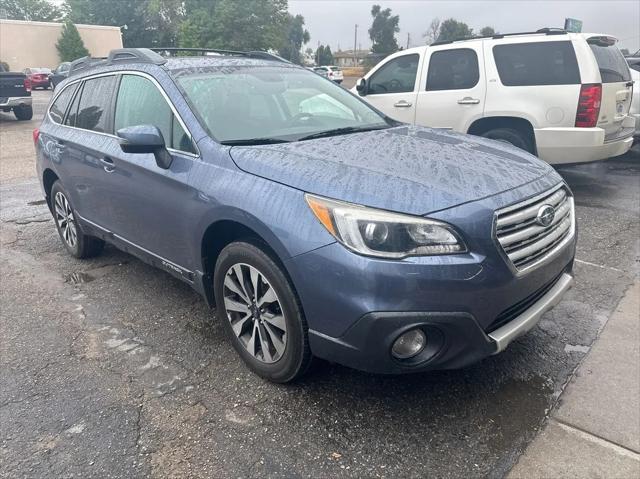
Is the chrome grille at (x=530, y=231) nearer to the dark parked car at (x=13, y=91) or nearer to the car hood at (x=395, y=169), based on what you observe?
the car hood at (x=395, y=169)

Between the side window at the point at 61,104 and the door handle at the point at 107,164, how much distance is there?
4.03 feet

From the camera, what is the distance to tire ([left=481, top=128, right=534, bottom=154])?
20.6 feet

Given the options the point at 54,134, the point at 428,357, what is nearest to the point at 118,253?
the point at 54,134

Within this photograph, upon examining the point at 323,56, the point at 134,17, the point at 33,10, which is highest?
the point at 33,10

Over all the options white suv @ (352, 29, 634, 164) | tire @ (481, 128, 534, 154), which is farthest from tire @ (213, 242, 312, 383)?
white suv @ (352, 29, 634, 164)

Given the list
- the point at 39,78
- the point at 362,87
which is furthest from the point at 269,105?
the point at 39,78

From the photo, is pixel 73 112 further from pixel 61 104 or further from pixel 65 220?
pixel 65 220

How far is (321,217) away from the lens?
2.33 metres

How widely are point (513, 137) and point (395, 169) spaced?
437 cm

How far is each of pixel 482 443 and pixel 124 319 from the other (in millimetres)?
2498

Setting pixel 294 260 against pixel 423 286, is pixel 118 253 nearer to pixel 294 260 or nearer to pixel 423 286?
pixel 294 260

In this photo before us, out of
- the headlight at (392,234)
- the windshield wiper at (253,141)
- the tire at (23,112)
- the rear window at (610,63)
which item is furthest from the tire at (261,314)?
the tire at (23,112)

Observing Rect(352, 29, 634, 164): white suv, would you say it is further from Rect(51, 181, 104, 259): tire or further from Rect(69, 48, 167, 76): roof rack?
Rect(51, 181, 104, 259): tire

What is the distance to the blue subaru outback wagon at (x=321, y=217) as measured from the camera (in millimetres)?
2242
